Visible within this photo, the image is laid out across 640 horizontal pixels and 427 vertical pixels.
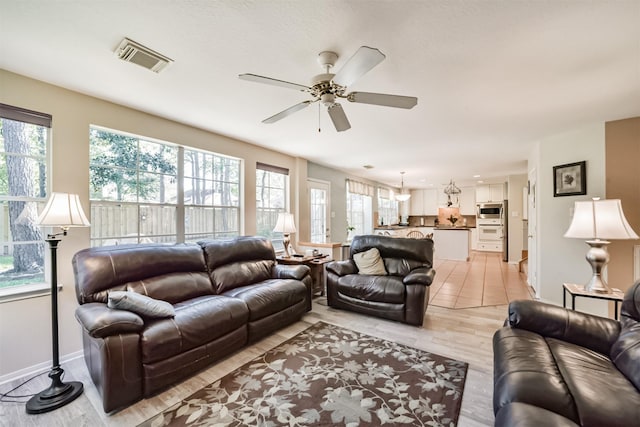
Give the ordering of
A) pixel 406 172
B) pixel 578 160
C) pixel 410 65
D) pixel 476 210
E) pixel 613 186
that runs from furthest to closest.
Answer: pixel 476 210, pixel 406 172, pixel 578 160, pixel 613 186, pixel 410 65

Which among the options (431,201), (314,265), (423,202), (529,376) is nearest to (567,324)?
(529,376)

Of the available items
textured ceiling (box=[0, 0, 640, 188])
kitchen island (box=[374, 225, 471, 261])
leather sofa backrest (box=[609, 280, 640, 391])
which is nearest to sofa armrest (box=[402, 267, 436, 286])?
leather sofa backrest (box=[609, 280, 640, 391])

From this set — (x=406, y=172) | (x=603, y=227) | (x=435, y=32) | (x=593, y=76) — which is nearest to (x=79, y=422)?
(x=435, y=32)

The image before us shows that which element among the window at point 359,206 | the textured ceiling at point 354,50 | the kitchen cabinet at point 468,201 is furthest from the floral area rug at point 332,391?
the kitchen cabinet at point 468,201

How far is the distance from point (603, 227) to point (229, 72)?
11.2 feet

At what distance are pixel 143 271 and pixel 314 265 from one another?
225 centimetres

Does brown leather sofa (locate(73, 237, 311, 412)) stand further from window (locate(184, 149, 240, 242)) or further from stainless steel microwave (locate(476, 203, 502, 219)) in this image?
stainless steel microwave (locate(476, 203, 502, 219))

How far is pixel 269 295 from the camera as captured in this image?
9.14ft

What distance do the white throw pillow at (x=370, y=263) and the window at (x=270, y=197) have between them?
171 cm

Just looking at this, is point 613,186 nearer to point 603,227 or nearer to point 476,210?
point 603,227

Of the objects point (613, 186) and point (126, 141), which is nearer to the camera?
point (126, 141)

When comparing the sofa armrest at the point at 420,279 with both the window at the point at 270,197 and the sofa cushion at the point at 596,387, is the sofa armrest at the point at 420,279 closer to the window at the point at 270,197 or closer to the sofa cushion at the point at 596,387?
the sofa cushion at the point at 596,387

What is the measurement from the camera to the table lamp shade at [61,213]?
1.91 metres

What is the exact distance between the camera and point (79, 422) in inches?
64.9
